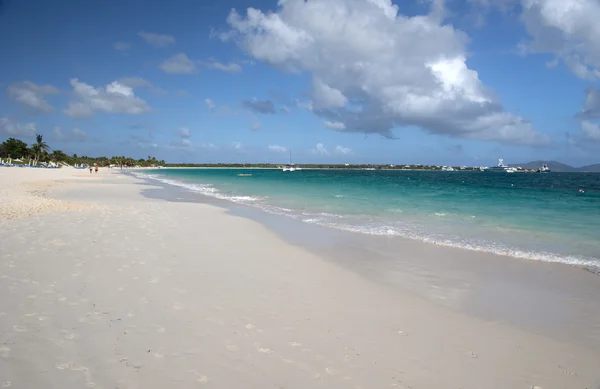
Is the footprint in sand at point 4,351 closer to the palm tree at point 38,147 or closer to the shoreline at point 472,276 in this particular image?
the shoreline at point 472,276

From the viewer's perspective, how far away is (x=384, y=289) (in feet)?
23.3

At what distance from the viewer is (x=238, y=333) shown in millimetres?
4809

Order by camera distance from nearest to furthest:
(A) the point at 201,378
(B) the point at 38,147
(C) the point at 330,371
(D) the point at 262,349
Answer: (A) the point at 201,378
(C) the point at 330,371
(D) the point at 262,349
(B) the point at 38,147

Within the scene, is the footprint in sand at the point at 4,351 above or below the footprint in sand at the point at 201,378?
above

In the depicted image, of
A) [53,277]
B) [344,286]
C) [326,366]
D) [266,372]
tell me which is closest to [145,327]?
[266,372]

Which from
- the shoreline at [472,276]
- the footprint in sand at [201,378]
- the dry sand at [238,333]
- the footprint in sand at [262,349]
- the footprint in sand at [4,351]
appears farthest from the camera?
the shoreline at [472,276]

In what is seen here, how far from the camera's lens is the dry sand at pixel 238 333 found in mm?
3854

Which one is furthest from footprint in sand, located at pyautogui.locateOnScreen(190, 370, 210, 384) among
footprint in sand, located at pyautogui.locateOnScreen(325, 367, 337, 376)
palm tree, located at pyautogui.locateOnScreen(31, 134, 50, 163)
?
palm tree, located at pyautogui.locateOnScreen(31, 134, 50, 163)

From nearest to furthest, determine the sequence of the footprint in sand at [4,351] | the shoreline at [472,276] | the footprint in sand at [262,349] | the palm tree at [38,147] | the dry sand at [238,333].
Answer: the dry sand at [238,333], the footprint in sand at [4,351], the footprint in sand at [262,349], the shoreline at [472,276], the palm tree at [38,147]

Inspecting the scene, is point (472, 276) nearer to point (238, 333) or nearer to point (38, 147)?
point (238, 333)

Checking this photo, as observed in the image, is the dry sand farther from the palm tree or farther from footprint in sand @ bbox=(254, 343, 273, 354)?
the palm tree

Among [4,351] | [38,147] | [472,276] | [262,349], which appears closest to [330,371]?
[262,349]

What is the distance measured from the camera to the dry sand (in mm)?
3854

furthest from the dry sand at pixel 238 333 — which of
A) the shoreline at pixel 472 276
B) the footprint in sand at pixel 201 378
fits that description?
the shoreline at pixel 472 276
